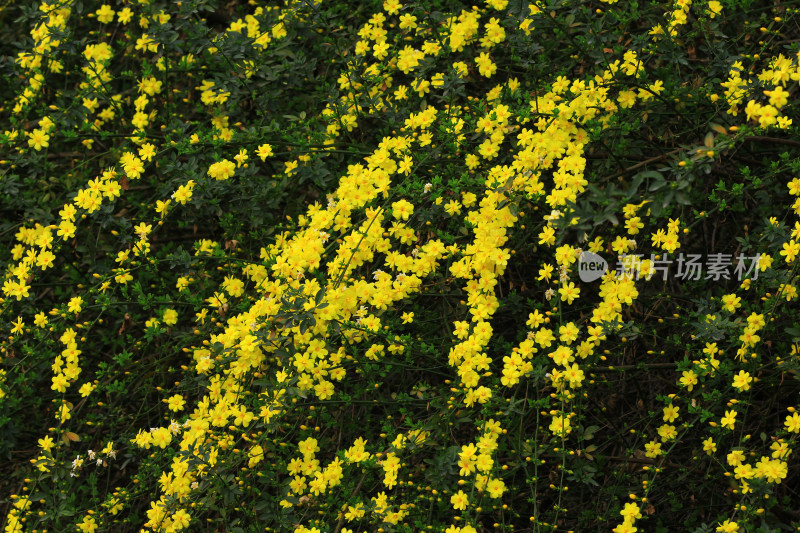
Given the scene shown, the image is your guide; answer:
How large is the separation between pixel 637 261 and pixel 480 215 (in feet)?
1.87

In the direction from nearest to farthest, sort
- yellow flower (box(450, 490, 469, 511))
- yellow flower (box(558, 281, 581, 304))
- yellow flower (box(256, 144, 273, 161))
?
yellow flower (box(450, 490, 469, 511)), yellow flower (box(558, 281, 581, 304)), yellow flower (box(256, 144, 273, 161))

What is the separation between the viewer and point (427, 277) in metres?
3.39

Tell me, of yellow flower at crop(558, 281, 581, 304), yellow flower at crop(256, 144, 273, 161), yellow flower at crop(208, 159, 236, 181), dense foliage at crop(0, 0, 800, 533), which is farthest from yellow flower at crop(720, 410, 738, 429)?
yellow flower at crop(208, 159, 236, 181)

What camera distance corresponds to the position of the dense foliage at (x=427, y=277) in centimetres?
297

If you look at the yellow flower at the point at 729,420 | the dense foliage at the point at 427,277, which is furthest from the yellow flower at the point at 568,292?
the yellow flower at the point at 729,420

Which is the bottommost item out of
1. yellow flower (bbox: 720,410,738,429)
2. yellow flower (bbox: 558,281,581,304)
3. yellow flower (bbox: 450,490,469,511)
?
yellow flower (bbox: 450,490,469,511)

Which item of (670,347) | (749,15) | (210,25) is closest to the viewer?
(670,347)

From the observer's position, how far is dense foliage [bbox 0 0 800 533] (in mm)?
2971

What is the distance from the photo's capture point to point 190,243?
4359 mm

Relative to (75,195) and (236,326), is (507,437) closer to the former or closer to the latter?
(236,326)

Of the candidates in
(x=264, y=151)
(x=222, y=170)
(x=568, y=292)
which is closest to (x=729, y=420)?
(x=568, y=292)

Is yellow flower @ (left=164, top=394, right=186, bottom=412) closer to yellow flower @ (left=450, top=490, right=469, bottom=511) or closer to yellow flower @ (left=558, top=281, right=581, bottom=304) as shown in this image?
yellow flower @ (left=450, top=490, right=469, bottom=511)

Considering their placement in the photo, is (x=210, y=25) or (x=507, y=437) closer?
(x=507, y=437)

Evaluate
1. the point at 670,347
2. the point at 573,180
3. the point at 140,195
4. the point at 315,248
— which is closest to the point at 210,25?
the point at 140,195
